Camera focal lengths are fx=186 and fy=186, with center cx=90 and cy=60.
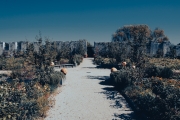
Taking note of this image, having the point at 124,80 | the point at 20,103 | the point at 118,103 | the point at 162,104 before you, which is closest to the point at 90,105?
the point at 118,103

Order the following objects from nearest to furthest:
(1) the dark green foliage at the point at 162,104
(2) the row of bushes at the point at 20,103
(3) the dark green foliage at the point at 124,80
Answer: (2) the row of bushes at the point at 20,103
(1) the dark green foliage at the point at 162,104
(3) the dark green foliage at the point at 124,80

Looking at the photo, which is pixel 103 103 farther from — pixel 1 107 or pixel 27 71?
pixel 27 71

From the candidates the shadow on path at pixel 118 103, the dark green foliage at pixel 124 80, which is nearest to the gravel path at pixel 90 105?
the shadow on path at pixel 118 103

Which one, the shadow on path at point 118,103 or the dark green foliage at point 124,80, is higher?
the dark green foliage at point 124,80

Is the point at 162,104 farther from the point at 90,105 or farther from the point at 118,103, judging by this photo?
the point at 90,105

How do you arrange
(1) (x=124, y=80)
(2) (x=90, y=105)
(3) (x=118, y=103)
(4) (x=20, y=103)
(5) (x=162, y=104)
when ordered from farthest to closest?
(1) (x=124, y=80)
(3) (x=118, y=103)
(2) (x=90, y=105)
(5) (x=162, y=104)
(4) (x=20, y=103)

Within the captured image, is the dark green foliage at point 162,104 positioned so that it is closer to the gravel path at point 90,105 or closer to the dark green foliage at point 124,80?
the gravel path at point 90,105

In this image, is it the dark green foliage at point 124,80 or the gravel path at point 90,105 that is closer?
the gravel path at point 90,105

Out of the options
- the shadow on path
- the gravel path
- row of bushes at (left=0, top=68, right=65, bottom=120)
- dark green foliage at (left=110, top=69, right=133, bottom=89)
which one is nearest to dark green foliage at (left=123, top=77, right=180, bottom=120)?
the shadow on path

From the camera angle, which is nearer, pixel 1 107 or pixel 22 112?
pixel 1 107

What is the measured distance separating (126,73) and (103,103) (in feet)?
10.6

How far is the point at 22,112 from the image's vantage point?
621 centimetres

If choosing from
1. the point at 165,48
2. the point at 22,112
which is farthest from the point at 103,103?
the point at 165,48

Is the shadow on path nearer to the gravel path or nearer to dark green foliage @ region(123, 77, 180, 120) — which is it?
the gravel path
